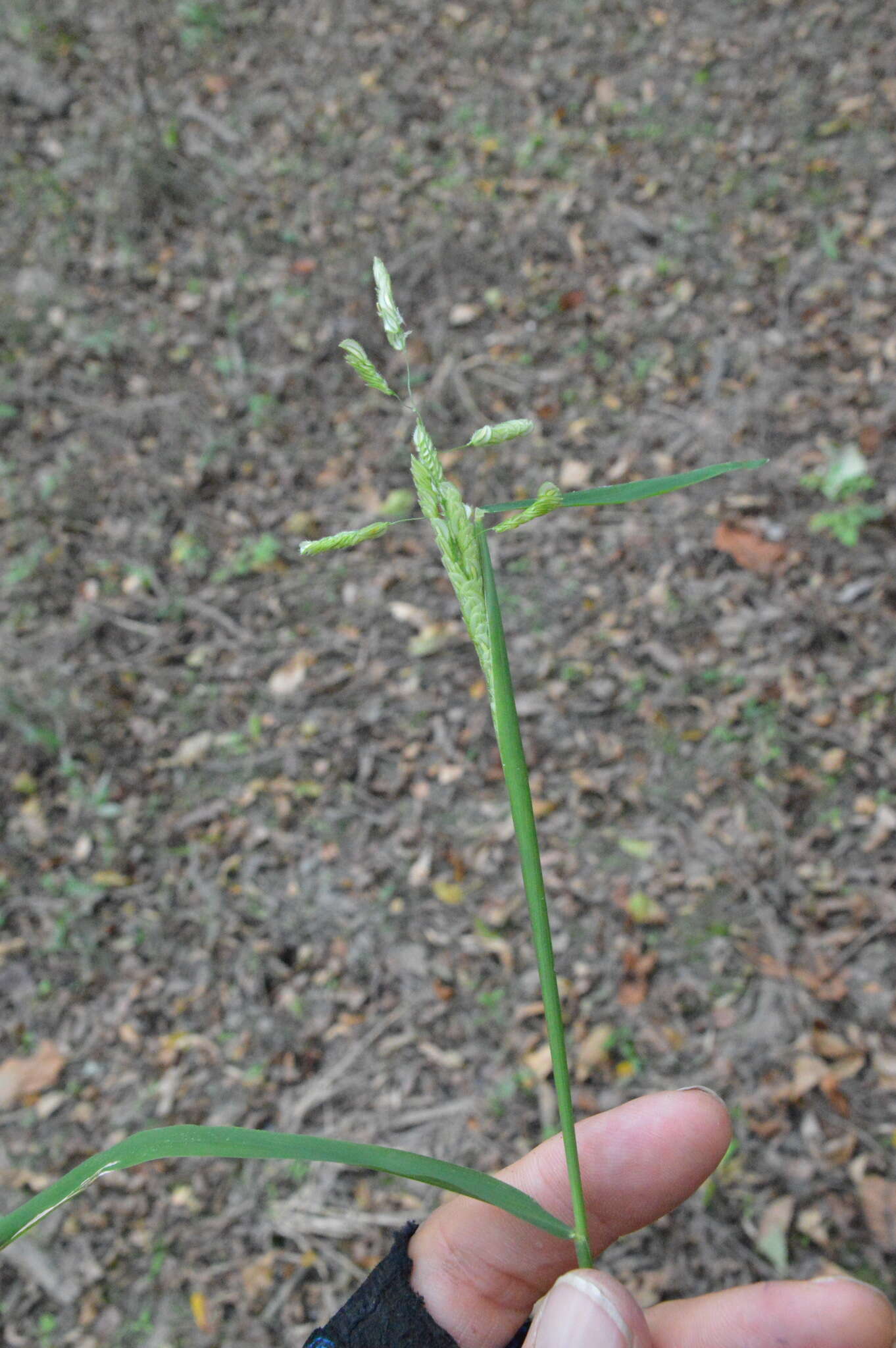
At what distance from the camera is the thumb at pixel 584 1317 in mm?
1204

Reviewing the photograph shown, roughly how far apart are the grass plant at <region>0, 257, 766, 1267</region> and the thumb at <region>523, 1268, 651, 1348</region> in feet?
0.58

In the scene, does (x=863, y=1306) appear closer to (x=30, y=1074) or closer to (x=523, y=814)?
(x=523, y=814)

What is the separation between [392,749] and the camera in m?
3.16

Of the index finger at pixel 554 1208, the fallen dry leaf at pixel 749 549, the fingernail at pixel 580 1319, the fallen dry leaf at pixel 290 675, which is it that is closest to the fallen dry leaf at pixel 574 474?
the fallen dry leaf at pixel 749 549

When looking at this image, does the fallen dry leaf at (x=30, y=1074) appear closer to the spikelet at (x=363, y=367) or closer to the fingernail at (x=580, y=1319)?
the fingernail at (x=580, y=1319)

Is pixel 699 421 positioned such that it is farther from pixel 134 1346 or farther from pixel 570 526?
pixel 134 1346

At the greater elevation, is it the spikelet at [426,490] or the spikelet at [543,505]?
the spikelet at [426,490]

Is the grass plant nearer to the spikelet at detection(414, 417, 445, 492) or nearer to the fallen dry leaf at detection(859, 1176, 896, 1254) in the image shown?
the spikelet at detection(414, 417, 445, 492)

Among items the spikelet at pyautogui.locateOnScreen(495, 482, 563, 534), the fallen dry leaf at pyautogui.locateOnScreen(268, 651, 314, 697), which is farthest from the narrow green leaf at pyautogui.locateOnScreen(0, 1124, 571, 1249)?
the fallen dry leaf at pyautogui.locateOnScreen(268, 651, 314, 697)

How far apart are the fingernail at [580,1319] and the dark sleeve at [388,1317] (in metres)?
0.32

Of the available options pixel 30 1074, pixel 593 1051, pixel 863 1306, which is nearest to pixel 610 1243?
pixel 863 1306

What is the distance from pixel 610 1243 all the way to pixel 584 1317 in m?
0.61

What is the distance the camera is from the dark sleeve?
4.61 feet

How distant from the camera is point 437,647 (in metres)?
3.30
